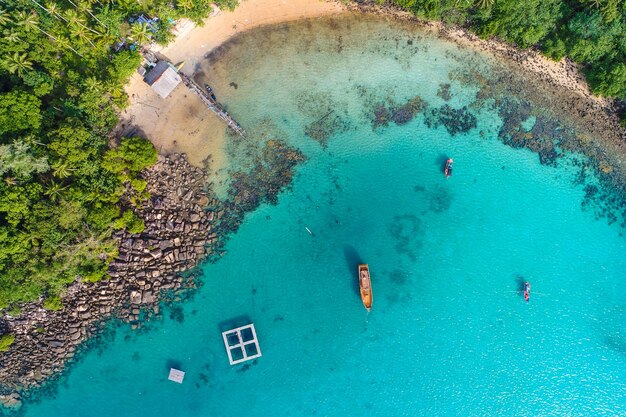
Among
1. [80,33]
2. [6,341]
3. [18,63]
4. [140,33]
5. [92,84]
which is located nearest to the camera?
[18,63]

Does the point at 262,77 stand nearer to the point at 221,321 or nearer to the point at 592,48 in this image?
the point at 221,321

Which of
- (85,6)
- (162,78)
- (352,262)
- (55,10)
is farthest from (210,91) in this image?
(352,262)

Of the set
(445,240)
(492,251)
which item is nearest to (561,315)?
(492,251)

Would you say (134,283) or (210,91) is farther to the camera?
(210,91)

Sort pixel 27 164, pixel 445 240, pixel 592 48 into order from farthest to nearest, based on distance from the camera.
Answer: pixel 445 240 → pixel 592 48 → pixel 27 164

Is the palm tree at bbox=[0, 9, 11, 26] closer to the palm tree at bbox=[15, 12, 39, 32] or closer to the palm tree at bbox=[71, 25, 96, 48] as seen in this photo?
the palm tree at bbox=[15, 12, 39, 32]

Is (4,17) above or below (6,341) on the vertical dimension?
above

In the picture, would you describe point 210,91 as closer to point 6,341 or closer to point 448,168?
point 448,168
